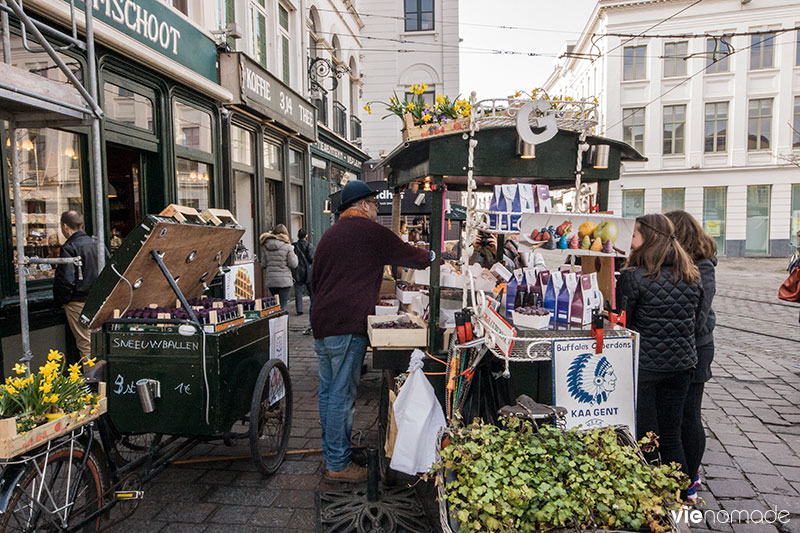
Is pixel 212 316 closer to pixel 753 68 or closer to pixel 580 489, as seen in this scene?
pixel 580 489

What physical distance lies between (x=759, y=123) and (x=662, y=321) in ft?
104

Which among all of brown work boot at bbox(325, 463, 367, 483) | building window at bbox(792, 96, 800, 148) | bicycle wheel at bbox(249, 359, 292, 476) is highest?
building window at bbox(792, 96, 800, 148)

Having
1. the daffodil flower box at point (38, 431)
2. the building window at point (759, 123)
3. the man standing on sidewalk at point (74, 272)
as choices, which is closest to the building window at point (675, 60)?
the building window at point (759, 123)

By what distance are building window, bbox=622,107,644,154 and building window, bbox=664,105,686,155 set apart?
48.8 inches

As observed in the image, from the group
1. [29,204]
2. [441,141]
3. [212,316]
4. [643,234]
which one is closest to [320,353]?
[212,316]

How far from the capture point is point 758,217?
2833cm

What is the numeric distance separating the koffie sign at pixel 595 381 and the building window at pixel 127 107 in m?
6.10

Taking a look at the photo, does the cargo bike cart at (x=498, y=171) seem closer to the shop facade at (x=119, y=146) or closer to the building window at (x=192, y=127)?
the shop facade at (x=119, y=146)

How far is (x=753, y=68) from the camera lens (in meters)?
27.7

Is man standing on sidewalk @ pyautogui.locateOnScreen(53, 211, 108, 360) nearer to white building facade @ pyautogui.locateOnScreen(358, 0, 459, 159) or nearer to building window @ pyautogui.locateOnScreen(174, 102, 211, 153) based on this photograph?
building window @ pyautogui.locateOnScreen(174, 102, 211, 153)

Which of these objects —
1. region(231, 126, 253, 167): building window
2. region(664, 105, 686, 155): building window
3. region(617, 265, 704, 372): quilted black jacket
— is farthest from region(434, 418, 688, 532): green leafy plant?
region(664, 105, 686, 155): building window

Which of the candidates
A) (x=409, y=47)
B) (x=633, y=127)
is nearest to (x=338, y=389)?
(x=409, y=47)

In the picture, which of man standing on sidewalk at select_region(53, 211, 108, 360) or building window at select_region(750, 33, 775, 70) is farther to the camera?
building window at select_region(750, 33, 775, 70)

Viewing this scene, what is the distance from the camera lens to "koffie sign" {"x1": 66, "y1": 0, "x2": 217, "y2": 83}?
6023mm
